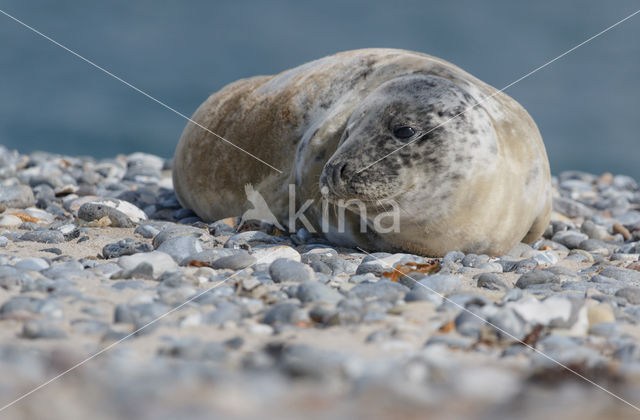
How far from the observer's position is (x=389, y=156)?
353cm

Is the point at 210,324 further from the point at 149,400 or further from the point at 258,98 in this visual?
the point at 258,98

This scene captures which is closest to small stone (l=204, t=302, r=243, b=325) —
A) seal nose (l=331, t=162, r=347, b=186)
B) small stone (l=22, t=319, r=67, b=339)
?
small stone (l=22, t=319, r=67, b=339)

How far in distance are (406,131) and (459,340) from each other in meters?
1.76

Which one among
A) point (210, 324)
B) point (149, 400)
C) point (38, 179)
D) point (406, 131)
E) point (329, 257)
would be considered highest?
point (406, 131)

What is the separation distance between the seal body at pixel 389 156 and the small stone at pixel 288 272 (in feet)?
2.67

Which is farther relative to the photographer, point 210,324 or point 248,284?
point 248,284

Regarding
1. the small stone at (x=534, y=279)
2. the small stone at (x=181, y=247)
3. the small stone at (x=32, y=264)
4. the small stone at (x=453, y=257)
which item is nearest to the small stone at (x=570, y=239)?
the small stone at (x=453, y=257)

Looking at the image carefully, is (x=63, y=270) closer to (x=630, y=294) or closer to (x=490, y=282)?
(x=490, y=282)

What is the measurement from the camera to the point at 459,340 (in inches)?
77.2

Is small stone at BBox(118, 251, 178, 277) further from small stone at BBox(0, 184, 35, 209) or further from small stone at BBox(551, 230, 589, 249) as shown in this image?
small stone at BBox(551, 230, 589, 249)

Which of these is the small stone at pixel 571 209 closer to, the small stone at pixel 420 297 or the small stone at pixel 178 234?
the small stone at pixel 178 234

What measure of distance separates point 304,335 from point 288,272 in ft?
2.61

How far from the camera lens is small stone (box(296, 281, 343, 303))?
2.32 meters

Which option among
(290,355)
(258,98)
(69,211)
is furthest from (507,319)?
(69,211)
